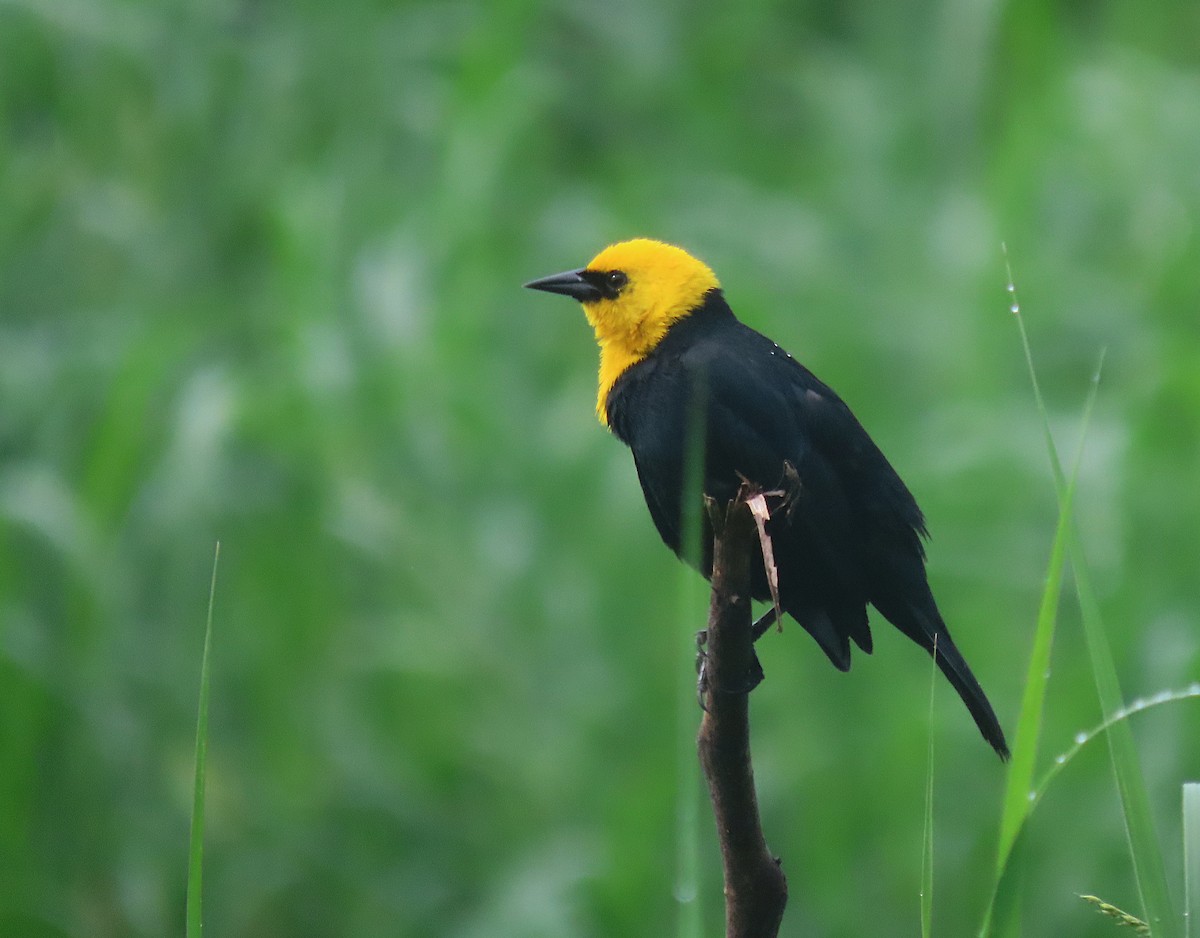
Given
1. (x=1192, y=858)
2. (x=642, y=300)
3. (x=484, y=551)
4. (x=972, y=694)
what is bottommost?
(x=1192, y=858)

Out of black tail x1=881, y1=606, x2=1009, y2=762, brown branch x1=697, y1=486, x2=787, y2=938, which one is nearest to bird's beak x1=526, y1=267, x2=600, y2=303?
black tail x1=881, y1=606, x2=1009, y2=762

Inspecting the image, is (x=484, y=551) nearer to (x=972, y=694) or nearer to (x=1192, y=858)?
(x=972, y=694)

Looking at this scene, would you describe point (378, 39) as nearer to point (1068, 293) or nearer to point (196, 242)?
point (196, 242)

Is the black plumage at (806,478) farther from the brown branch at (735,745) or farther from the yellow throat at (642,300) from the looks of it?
the brown branch at (735,745)

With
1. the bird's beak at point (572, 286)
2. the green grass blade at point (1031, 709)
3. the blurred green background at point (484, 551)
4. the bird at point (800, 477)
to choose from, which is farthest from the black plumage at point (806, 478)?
the green grass blade at point (1031, 709)

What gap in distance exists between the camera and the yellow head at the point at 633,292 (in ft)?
9.94

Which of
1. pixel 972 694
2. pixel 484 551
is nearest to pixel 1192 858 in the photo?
pixel 972 694

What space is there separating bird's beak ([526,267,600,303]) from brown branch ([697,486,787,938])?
4.18 feet

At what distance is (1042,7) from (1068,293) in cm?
147

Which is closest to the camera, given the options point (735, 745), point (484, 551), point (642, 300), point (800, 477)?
point (735, 745)

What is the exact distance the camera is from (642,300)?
307 cm

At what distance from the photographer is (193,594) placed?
14.1 ft

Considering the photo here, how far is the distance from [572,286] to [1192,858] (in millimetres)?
1871

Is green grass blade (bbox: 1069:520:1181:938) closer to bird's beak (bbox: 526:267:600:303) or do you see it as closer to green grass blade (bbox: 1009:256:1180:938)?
green grass blade (bbox: 1009:256:1180:938)
